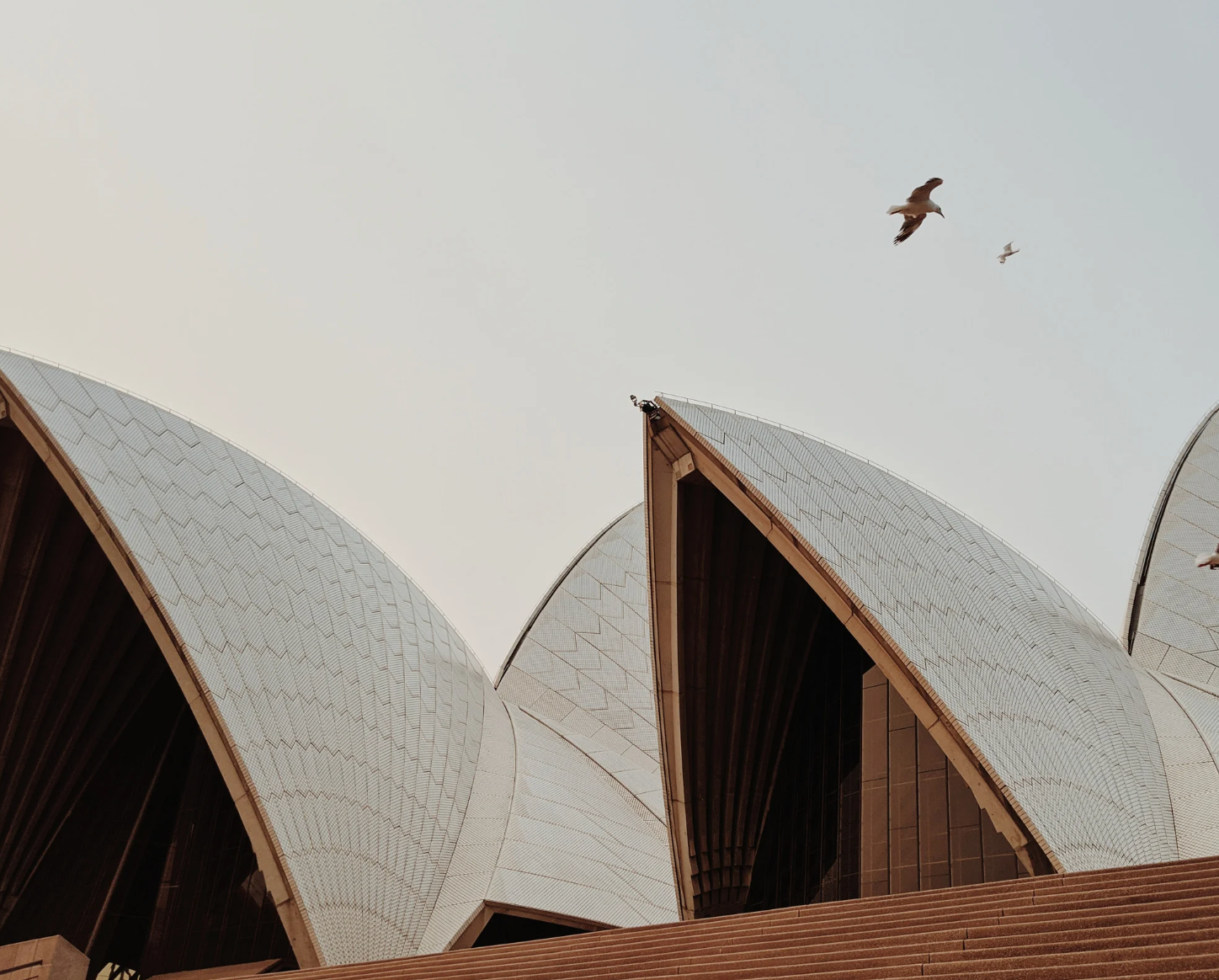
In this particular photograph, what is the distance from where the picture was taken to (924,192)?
9.84 meters

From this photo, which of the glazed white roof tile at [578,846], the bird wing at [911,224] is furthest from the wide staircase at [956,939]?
the glazed white roof tile at [578,846]

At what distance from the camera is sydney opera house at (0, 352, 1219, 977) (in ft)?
45.8

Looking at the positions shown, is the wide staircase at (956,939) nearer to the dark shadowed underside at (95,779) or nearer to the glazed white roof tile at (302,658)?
the glazed white roof tile at (302,658)

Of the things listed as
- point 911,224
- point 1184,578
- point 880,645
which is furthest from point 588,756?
point 911,224

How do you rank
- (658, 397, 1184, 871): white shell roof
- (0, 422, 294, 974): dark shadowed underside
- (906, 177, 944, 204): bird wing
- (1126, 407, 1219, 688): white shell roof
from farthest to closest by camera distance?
1. (1126, 407, 1219, 688): white shell roof
2. (0, 422, 294, 974): dark shadowed underside
3. (658, 397, 1184, 871): white shell roof
4. (906, 177, 944, 204): bird wing

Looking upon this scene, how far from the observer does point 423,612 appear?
70.7ft

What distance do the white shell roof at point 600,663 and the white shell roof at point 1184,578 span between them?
344 inches

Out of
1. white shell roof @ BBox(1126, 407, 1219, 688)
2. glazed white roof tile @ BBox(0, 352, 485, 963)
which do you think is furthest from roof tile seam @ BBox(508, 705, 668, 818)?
white shell roof @ BBox(1126, 407, 1219, 688)

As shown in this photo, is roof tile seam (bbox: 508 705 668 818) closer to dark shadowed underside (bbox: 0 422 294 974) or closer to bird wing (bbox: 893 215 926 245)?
dark shadowed underside (bbox: 0 422 294 974)

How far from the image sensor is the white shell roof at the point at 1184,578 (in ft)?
61.4

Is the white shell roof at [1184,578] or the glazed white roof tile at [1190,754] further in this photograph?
the white shell roof at [1184,578]

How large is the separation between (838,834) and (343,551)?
9599 mm

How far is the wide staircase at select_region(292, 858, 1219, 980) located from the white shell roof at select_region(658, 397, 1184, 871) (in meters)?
5.97

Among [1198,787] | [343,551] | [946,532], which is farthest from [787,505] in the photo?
[343,551]
